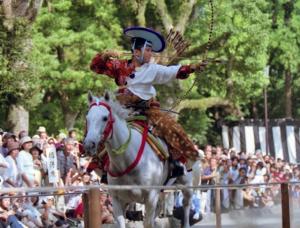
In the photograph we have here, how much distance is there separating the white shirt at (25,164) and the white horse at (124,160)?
3.39 metres

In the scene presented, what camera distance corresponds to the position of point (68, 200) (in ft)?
27.4

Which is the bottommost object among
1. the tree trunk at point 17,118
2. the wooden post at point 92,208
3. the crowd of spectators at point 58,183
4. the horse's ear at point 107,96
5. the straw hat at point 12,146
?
the wooden post at point 92,208

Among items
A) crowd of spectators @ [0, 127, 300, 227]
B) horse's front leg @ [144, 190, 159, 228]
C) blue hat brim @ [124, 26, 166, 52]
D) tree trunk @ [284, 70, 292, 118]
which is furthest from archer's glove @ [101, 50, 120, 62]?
tree trunk @ [284, 70, 292, 118]

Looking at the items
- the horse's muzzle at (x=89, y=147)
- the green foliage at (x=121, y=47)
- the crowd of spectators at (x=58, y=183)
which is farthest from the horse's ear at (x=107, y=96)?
the green foliage at (x=121, y=47)

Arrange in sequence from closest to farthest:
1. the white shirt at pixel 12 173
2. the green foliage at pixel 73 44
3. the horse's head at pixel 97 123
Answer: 1. the horse's head at pixel 97 123
2. the white shirt at pixel 12 173
3. the green foliage at pixel 73 44

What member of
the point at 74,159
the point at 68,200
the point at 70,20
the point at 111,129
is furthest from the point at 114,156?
the point at 70,20

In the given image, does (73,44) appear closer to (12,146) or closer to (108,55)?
(12,146)

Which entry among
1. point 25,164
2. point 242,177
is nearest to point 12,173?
point 25,164

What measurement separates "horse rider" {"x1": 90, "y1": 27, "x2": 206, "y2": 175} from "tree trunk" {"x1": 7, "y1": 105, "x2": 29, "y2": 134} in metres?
9.43

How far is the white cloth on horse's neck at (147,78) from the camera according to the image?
9.73 meters

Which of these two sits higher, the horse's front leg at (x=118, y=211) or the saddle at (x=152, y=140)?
the saddle at (x=152, y=140)

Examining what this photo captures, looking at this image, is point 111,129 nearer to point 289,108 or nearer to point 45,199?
point 45,199

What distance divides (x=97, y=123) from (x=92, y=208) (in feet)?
7.77

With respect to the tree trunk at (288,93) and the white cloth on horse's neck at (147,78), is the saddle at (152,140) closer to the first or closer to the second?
the white cloth on horse's neck at (147,78)
